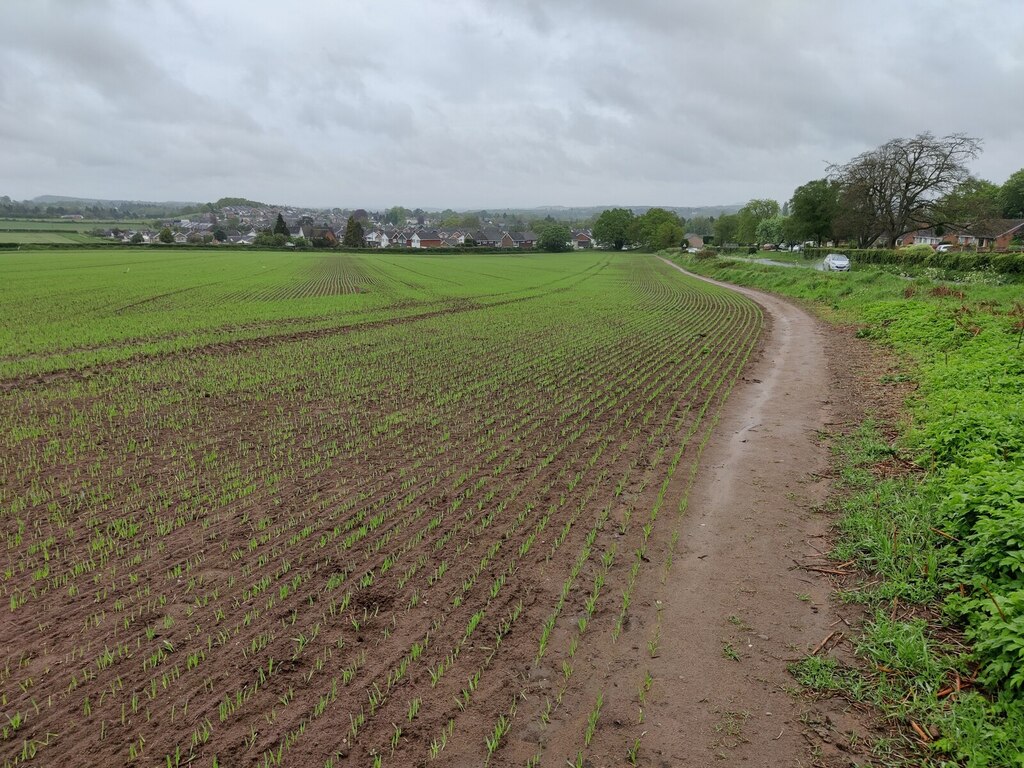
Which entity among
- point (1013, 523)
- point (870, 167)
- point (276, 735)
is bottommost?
point (276, 735)

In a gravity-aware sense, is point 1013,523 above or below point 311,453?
Answer: above

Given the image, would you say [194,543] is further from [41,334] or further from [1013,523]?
[41,334]

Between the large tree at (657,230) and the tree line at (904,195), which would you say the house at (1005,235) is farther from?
the large tree at (657,230)

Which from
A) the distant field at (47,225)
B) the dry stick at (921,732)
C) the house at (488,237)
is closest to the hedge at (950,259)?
the dry stick at (921,732)

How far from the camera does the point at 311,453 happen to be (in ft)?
28.1

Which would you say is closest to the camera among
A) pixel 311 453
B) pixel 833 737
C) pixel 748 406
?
pixel 833 737

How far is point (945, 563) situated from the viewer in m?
5.37

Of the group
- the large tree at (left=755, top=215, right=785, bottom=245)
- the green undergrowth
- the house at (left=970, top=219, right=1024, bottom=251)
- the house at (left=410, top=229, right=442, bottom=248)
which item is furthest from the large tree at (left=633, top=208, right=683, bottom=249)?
the green undergrowth

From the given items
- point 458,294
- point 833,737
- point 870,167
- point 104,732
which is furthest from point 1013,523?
point 870,167

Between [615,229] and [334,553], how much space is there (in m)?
140

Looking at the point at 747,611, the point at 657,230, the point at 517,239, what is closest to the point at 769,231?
the point at 657,230

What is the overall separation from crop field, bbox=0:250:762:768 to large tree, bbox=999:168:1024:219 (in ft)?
338

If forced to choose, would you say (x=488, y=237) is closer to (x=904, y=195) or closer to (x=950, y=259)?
(x=904, y=195)

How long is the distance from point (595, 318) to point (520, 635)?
64.2ft
